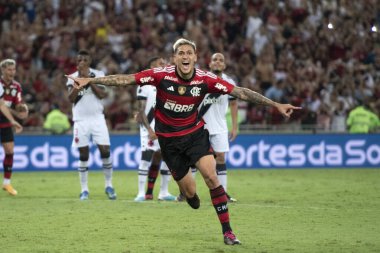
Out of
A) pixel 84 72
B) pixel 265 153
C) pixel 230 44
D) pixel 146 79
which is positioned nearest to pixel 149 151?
pixel 84 72

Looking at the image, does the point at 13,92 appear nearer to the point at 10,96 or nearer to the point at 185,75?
the point at 10,96

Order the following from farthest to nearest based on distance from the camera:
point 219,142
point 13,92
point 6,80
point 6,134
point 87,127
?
point 13,92
point 6,134
point 6,80
point 87,127
point 219,142

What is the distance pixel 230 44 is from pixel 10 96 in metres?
11.8

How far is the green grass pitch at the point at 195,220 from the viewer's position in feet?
32.8

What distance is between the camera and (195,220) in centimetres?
1239

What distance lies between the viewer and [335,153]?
23.7 m

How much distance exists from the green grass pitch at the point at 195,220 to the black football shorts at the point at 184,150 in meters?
0.89

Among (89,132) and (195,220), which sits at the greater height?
(89,132)

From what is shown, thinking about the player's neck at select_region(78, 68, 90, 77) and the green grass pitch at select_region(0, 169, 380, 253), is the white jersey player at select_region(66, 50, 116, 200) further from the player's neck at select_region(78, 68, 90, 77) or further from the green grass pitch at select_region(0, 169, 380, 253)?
the green grass pitch at select_region(0, 169, 380, 253)

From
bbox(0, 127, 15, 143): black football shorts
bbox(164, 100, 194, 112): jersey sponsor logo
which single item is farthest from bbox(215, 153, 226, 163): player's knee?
bbox(164, 100, 194, 112): jersey sponsor logo

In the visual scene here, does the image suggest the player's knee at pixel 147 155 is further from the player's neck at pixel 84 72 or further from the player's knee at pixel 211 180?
the player's knee at pixel 211 180

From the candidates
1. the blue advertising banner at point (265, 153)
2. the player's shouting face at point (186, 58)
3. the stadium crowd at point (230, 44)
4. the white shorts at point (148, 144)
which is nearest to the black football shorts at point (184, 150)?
the player's shouting face at point (186, 58)

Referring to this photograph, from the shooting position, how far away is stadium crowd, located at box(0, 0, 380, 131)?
984 inches

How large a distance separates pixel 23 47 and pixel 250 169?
27.0ft
